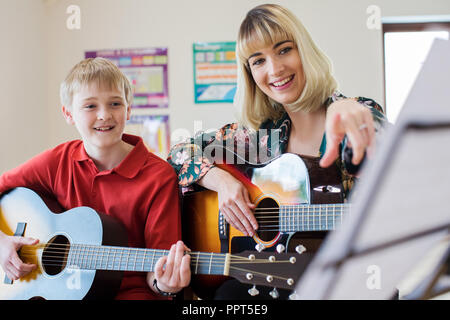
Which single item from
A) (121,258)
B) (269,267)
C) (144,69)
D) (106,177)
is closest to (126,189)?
(106,177)

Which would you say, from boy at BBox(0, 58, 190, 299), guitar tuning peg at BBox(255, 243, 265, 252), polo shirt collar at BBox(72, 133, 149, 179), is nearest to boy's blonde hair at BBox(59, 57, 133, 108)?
boy at BBox(0, 58, 190, 299)

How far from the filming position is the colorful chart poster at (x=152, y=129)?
1.48m

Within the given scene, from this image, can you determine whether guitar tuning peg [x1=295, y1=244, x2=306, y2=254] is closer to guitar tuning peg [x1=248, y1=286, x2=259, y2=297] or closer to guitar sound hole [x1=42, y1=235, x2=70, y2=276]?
guitar tuning peg [x1=248, y1=286, x2=259, y2=297]

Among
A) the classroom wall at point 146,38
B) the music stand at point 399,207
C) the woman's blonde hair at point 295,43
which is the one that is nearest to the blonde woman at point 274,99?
the woman's blonde hair at point 295,43

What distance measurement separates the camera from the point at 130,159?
830mm

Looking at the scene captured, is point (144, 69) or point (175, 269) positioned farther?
point (144, 69)

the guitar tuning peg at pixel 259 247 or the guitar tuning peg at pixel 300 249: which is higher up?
the guitar tuning peg at pixel 300 249

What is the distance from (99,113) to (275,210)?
0.44m

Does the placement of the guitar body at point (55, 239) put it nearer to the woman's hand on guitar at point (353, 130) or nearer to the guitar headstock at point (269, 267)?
the guitar headstock at point (269, 267)

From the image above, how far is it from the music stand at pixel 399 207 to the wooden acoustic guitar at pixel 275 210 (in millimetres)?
302

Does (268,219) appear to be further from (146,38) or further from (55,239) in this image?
(146,38)

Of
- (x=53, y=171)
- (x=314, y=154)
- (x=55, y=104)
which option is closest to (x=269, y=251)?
(x=314, y=154)

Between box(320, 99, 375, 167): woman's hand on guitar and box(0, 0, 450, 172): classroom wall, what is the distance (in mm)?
913
